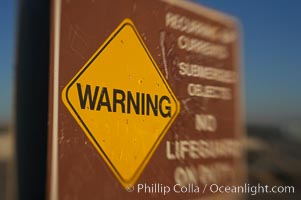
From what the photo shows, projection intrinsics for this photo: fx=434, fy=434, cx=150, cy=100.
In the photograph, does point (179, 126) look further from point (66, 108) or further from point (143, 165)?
point (66, 108)

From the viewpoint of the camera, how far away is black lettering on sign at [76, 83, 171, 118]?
156cm

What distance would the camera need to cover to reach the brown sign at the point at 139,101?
149cm

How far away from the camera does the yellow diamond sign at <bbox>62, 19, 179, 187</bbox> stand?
1553 millimetres

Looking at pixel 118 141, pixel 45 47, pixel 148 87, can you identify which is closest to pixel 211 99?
pixel 148 87

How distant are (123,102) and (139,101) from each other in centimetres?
9

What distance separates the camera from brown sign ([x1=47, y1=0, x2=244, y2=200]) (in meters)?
1.49

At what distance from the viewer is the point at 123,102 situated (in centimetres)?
167

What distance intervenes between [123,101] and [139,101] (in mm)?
91

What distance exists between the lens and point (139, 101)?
5.70 feet

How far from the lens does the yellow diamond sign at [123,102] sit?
5.09ft

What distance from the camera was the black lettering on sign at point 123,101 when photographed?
156 cm

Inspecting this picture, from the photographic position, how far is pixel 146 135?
5.74 ft

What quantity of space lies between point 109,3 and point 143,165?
0.65 metres

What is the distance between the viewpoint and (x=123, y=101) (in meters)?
1.67
